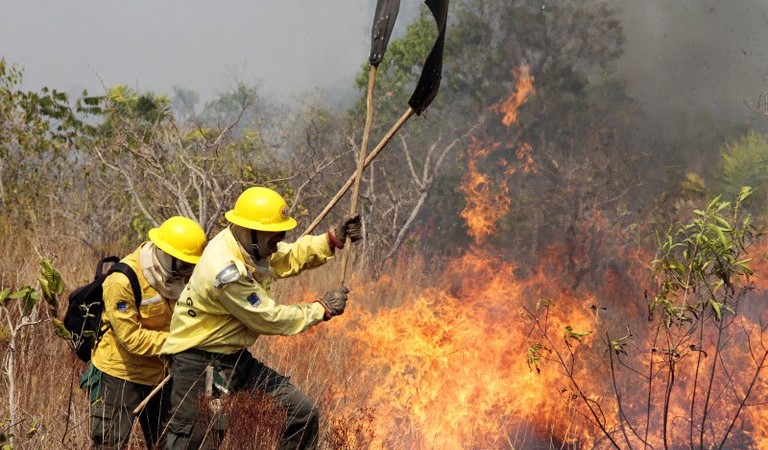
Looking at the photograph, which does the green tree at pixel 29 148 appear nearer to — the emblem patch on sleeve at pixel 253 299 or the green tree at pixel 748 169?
the emblem patch on sleeve at pixel 253 299

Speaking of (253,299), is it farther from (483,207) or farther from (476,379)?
(483,207)

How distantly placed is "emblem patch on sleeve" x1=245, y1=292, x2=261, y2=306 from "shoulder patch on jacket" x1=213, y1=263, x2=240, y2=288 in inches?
5.9

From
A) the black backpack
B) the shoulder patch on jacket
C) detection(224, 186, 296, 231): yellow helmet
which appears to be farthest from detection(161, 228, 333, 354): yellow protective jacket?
the black backpack

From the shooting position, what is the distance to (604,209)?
1213 centimetres

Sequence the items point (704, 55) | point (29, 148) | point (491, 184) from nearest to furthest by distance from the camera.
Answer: point (29, 148) < point (704, 55) < point (491, 184)

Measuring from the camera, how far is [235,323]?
3.97m

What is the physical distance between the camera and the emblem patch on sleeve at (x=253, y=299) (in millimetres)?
3797

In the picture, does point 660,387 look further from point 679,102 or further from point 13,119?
point 13,119

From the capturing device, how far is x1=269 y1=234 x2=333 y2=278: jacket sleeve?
462 cm

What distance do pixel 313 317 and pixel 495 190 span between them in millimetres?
10739

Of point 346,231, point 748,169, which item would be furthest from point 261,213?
point 748,169

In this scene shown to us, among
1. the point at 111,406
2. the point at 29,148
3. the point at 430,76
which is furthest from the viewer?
the point at 29,148

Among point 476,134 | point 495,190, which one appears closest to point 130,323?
point 495,190

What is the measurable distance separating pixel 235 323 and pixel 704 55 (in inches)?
461
